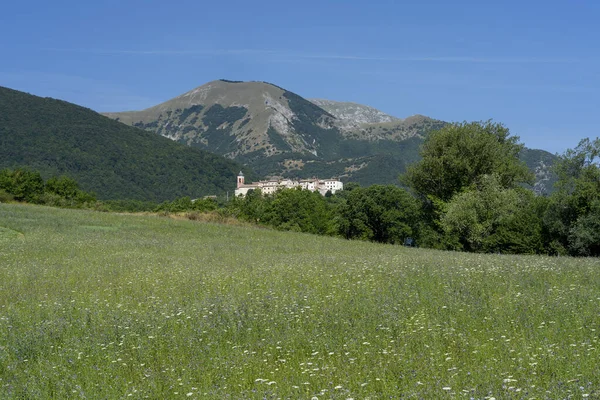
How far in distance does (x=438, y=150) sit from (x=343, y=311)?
153ft

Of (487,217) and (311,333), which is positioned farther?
(487,217)

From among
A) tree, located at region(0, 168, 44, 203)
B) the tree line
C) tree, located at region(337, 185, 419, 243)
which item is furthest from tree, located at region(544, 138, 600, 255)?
tree, located at region(0, 168, 44, 203)

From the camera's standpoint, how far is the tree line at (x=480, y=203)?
35938 millimetres

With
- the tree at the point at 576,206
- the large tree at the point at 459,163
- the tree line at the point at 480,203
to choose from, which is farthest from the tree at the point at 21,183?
the tree at the point at 576,206

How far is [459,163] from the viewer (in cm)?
5241

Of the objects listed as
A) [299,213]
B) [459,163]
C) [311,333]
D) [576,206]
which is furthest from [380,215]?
[311,333]

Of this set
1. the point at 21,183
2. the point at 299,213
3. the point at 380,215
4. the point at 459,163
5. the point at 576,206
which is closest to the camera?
the point at 576,206

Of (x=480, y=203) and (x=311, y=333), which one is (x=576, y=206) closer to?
(x=480, y=203)

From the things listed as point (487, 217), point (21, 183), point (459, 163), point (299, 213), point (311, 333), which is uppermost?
point (459, 163)

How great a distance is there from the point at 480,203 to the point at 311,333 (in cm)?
3922

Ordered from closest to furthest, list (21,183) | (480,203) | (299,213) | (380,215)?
(480,203), (380,215), (21,183), (299,213)

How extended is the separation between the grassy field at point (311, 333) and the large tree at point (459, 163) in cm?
3796

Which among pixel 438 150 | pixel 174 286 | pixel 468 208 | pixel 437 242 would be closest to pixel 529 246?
pixel 468 208

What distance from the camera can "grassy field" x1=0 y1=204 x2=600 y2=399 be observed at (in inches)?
269
